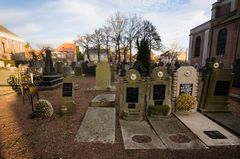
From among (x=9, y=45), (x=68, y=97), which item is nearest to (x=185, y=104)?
(x=68, y=97)

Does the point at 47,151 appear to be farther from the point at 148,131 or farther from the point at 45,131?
the point at 148,131

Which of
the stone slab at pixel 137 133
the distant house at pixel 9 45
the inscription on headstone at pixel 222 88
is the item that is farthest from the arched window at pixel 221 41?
the distant house at pixel 9 45

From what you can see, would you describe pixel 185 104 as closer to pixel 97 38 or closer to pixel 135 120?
pixel 135 120

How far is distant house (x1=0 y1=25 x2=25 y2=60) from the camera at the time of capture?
123 feet

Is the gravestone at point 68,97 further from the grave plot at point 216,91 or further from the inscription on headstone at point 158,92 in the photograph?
the grave plot at point 216,91

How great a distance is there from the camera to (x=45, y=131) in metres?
4.20

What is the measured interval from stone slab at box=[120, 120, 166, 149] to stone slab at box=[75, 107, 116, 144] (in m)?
0.36

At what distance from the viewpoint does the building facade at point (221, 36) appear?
16544 mm

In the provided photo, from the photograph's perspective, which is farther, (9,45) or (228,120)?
(9,45)

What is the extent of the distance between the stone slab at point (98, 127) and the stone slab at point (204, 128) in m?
2.45

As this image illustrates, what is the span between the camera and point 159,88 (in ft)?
18.4

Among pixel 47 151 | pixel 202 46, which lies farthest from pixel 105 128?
pixel 202 46

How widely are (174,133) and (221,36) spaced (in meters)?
20.3

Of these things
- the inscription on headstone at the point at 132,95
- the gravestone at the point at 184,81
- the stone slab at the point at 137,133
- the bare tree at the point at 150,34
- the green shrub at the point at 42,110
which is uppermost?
the bare tree at the point at 150,34
